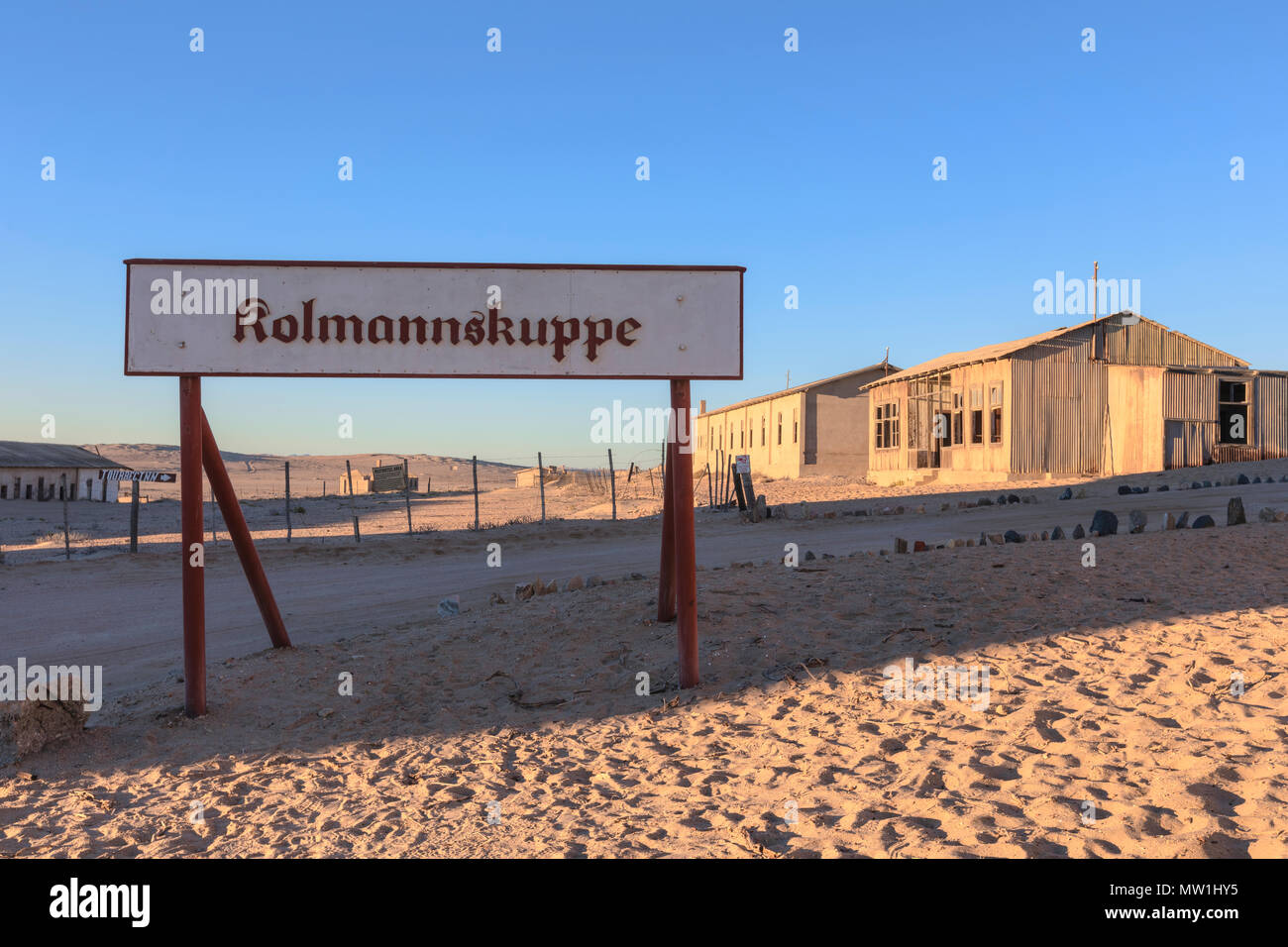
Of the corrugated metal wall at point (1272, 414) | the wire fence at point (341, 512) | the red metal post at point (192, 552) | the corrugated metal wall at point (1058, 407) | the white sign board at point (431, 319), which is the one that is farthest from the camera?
the corrugated metal wall at point (1272, 414)

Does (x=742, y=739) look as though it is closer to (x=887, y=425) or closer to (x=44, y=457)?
(x=887, y=425)

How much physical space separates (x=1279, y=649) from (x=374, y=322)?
6.76m

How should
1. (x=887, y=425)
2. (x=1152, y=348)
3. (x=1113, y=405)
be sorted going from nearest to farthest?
(x=1113, y=405) < (x=1152, y=348) < (x=887, y=425)

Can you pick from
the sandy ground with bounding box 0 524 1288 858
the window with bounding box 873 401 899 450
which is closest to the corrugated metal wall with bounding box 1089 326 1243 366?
the window with bounding box 873 401 899 450

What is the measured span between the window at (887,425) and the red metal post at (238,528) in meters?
28.3

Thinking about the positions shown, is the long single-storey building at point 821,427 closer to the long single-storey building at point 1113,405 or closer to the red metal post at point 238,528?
the long single-storey building at point 1113,405

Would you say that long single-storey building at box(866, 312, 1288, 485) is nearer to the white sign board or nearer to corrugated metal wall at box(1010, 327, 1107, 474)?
corrugated metal wall at box(1010, 327, 1107, 474)

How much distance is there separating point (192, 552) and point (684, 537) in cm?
339

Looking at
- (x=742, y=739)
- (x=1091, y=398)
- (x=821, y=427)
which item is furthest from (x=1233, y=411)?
(x=742, y=739)

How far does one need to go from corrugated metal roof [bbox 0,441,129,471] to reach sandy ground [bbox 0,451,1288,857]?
110 feet

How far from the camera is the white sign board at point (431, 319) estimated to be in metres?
6.25

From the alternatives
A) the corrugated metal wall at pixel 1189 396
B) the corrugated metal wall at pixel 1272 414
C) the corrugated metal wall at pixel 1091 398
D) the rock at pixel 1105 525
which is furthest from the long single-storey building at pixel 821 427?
the rock at pixel 1105 525

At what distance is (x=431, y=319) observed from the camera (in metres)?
6.34
